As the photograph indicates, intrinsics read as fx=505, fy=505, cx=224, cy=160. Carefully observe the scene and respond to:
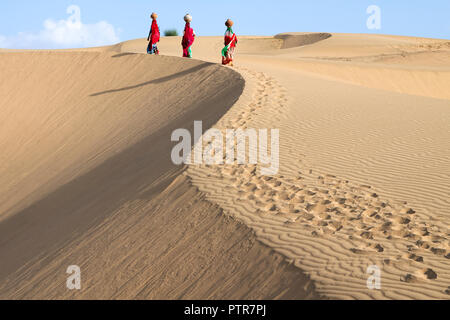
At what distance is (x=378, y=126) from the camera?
10539mm

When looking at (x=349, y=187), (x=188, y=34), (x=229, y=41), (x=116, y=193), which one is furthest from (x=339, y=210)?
(x=188, y=34)

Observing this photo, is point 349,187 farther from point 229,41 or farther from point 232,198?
point 229,41

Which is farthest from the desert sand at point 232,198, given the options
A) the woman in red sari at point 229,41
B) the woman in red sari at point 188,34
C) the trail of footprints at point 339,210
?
the woman in red sari at point 188,34

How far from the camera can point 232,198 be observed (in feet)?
23.7

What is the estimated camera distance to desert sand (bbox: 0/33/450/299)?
5473 mm

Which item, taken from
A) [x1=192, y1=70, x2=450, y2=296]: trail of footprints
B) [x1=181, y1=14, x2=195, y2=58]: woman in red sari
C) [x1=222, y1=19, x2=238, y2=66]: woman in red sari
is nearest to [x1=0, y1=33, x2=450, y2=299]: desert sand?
[x1=192, y1=70, x2=450, y2=296]: trail of footprints

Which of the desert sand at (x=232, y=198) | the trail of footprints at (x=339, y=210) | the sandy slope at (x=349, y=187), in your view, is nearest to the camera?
the sandy slope at (x=349, y=187)

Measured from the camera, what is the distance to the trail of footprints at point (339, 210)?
568 centimetres

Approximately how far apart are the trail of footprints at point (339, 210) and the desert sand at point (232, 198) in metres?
0.03

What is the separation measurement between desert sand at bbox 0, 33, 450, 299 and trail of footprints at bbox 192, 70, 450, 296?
3 cm

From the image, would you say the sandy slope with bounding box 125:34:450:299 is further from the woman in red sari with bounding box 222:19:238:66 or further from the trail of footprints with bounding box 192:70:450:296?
the woman in red sari with bounding box 222:19:238:66

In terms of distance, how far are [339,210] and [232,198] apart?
1509 mm

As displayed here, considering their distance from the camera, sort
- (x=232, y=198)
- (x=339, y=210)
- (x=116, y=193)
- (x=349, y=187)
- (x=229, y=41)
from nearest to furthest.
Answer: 1. (x=339, y=210)
2. (x=232, y=198)
3. (x=349, y=187)
4. (x=116, y=193)
5. (x=229, y=41)

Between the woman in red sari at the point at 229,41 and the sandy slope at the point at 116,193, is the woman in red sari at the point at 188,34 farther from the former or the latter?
the woman in red sari at the point at 229,41
